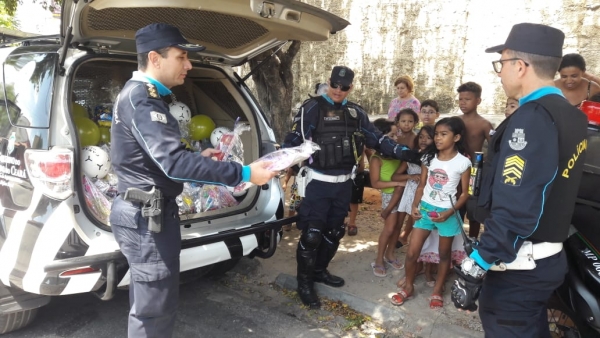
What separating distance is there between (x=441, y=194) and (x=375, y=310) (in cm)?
100

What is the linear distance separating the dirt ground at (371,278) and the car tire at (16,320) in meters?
1.86

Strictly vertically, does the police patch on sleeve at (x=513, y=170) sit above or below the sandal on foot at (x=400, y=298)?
above

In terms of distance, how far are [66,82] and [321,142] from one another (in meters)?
1.76

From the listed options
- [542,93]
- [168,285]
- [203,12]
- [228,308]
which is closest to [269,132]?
[203,12]

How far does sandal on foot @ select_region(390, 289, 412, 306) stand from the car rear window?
8.51 ft

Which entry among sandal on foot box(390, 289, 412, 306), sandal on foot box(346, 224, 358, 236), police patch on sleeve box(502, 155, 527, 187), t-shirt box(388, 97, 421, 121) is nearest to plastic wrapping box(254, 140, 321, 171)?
police patch on sleeve box(502, 155, 527, 187)

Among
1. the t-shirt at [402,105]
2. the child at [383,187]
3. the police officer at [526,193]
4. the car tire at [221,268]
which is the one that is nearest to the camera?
the police officer at [526,193]

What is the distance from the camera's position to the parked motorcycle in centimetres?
211

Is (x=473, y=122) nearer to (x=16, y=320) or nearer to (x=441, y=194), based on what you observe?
(x=441, y=194)

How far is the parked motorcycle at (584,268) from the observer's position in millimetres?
2113

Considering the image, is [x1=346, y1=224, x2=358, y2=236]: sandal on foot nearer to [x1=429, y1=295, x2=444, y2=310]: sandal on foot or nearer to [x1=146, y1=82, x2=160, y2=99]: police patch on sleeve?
[x1=429, y1=295, x2=444, y2=310]: sandal on foot

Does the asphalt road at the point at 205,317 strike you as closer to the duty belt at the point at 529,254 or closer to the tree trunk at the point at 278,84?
the duty belt at the point at 529,254

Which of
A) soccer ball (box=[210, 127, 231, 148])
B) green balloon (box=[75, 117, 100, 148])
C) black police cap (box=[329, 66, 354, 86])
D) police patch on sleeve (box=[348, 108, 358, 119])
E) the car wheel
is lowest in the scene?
the car wheel

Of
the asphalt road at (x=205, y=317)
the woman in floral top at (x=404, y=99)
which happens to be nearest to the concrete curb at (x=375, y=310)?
the asphalt road at (x=205, y=317)
